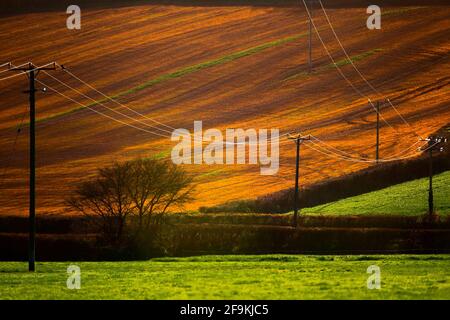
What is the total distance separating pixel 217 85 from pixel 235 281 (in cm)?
7450

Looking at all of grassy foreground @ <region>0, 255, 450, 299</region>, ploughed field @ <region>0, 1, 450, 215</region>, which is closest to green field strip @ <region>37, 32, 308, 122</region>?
ploughed field @ <region>0, 1, 450, 215</region>

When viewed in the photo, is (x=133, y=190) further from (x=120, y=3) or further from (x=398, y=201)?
(x=120, y=3)

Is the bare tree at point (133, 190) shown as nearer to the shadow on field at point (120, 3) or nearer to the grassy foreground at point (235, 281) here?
the grassy foreground at point (235, 281)

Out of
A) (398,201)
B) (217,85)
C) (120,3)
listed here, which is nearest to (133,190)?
(398,201)

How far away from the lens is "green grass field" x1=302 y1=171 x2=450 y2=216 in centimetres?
5475

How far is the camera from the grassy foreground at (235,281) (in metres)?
20.3

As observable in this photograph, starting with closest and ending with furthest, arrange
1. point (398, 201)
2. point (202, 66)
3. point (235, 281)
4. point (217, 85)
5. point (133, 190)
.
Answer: point (235, 281), point (133, 190), point (398, 201), point (217, 85), point (202, 66)

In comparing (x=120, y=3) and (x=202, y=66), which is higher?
(x=120, y=3)

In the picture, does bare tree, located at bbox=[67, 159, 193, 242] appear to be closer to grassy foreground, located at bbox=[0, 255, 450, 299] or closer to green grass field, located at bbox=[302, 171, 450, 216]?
green grass field, located at bbox=[302, 171, 450, 216]

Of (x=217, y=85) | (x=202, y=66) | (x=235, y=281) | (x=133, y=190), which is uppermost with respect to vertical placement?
(x=202, y=66)

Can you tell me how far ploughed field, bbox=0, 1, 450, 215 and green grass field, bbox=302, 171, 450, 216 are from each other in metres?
7.37

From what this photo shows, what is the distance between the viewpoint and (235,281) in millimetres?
23812

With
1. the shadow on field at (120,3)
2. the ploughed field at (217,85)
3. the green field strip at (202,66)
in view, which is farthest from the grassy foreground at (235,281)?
the shadow on field at (120,3)

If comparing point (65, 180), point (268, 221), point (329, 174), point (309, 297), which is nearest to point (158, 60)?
point (65, 180)
